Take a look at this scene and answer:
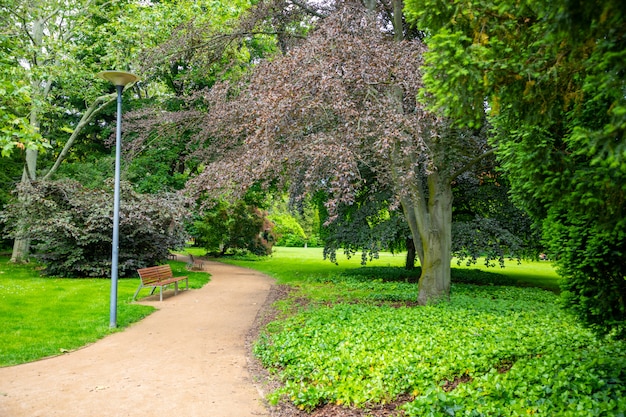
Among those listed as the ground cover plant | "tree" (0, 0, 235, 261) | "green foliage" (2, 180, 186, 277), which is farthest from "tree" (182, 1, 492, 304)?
"tree" (0, 0, 235, 261)

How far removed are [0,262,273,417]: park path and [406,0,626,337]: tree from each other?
341 centimetres

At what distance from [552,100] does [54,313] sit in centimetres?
922

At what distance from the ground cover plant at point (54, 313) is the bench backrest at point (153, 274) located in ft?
1.96

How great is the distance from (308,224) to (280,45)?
1466 inches

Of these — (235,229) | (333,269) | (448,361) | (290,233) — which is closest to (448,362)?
(448,361)

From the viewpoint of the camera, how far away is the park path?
4.44m

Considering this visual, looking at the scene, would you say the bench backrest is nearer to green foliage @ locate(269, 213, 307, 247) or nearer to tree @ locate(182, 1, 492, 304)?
tree @ locate(182, 1, 492, 304)

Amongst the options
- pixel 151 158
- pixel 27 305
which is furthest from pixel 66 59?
pixel 27 305

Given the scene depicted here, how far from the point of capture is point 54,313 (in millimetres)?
8594

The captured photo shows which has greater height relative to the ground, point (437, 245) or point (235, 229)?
point (235, 229)

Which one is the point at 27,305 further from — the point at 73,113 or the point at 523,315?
the point at 73,113

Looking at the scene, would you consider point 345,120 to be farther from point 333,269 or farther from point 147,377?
point 333,269

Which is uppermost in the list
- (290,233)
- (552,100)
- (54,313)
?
(552,100)

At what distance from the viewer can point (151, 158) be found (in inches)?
669
